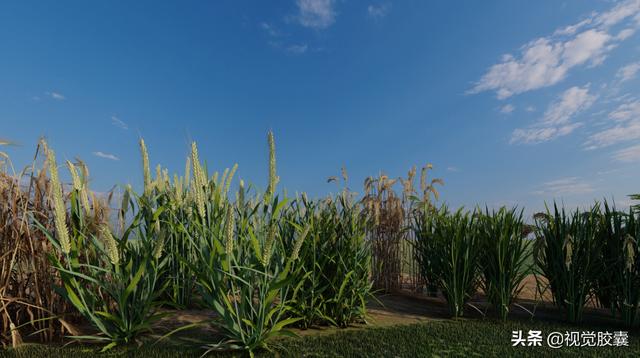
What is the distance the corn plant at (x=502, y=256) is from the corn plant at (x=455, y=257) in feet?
0.42

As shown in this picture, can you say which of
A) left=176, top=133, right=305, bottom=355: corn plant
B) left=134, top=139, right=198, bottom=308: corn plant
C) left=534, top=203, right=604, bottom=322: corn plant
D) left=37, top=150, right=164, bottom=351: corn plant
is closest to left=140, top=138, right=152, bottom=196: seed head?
left=134, top=139, right=198, bottom=308: corn plant

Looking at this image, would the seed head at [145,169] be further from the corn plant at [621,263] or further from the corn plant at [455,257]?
the corn plant at [621,263]

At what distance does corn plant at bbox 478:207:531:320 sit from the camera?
14.8ft

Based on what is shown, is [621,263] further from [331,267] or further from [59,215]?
[59,215]

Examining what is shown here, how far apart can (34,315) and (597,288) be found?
657cm

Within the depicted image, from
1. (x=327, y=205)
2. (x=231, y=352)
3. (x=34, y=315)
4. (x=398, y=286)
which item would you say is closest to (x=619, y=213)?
(x=398, y=286)

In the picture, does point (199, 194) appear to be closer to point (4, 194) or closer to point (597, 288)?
point (4, 194)

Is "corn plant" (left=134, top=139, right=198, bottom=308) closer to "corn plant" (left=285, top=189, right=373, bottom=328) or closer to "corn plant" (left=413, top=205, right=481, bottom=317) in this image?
"corn plant" (left=285, top=189, right=373, bottom=328)

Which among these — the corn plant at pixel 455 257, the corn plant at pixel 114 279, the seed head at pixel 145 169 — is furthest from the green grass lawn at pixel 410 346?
the seed head at pixel 145 169

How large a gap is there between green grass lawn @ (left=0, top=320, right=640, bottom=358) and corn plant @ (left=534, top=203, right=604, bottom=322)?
1.48 feet

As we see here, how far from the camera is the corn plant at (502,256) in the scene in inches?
177

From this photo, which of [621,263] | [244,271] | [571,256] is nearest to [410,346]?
[244,271]

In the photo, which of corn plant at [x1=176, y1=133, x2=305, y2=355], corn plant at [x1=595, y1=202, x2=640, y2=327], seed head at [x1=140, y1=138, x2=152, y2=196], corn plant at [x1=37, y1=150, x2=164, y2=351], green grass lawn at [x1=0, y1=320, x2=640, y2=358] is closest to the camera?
corn plant at [x1=176, y1=133, x2=305, y2=355]

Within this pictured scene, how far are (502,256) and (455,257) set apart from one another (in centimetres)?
59
